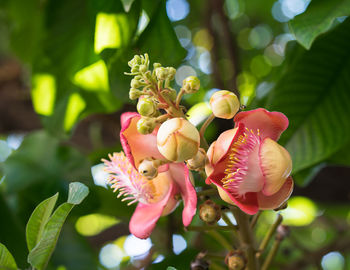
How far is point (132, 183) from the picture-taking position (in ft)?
2.11

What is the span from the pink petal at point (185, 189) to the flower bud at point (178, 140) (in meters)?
0.05

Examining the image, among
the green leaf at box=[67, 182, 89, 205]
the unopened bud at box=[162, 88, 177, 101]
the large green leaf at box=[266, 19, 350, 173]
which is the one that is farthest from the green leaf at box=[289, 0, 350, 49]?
the green leaf at box=[67, 182, 89, 205]

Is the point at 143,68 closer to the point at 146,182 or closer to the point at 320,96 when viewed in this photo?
the point at 146,182

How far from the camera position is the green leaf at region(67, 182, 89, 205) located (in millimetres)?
557

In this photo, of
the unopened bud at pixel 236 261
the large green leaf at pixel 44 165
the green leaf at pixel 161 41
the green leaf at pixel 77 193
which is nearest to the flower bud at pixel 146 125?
the green leaf at pixel 77 193

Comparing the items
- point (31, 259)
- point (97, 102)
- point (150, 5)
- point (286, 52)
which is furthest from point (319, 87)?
point (31, 259)

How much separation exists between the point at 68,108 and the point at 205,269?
71cm

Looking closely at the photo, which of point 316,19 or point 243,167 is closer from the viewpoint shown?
point 243,167

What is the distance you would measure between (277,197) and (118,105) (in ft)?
2.32

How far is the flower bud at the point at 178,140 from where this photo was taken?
0.53 m

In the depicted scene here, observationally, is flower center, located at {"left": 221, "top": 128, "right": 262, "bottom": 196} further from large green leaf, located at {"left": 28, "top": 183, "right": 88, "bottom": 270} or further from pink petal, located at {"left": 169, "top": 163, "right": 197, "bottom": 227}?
large green leaf, located at {"left": 28, "top": 183, "right": 88, "bottom": 270}

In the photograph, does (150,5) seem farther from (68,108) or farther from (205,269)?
(205,269)

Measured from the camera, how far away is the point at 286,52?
3.51ft

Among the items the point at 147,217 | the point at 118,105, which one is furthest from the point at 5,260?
the point at 118,105
